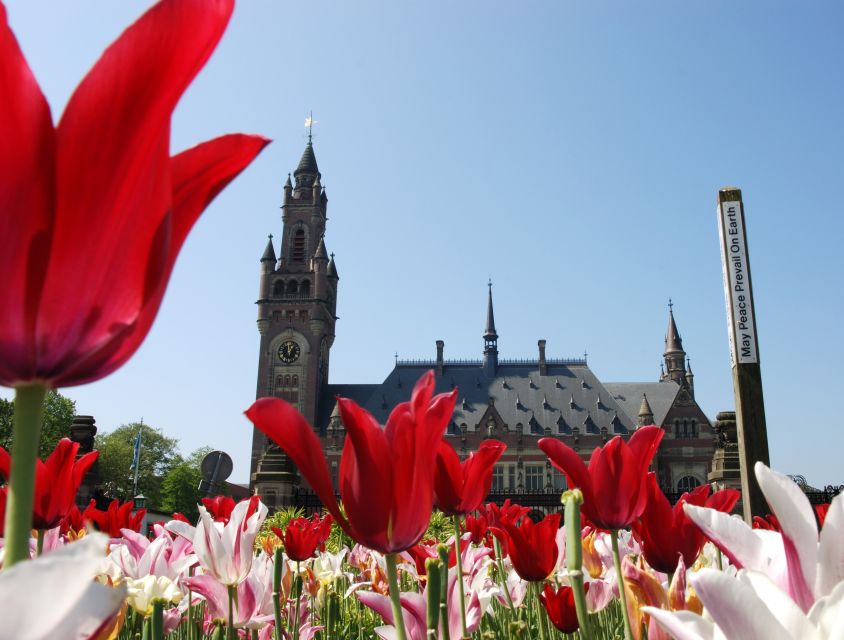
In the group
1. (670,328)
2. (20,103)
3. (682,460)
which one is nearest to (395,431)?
(20,103)

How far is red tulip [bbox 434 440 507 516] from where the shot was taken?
1.54 m

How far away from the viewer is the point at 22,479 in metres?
0.49

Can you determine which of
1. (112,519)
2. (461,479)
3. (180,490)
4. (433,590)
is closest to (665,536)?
(461,479)

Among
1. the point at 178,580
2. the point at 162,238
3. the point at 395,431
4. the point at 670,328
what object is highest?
the point at 670,328

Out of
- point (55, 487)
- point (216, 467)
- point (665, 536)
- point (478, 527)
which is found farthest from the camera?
point (216, 467)

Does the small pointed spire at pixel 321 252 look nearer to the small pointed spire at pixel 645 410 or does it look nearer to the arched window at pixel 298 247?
the arched window at pixel 298 247

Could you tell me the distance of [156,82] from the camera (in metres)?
0.55

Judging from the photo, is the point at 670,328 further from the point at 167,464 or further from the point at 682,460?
the point at 167,464

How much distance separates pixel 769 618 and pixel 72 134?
2.15 feet

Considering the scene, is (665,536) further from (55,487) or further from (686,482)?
(686,482)

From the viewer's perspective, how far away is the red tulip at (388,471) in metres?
0.92

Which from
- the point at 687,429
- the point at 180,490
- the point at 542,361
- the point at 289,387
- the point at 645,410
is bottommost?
the point at 180,490

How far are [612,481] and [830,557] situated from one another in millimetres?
770

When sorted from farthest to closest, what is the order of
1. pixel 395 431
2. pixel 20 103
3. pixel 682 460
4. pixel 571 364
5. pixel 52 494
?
pixel 571 364 < pixel 682 460 < pixel 52 494 < pixel 395 431 < pixel 20 103
